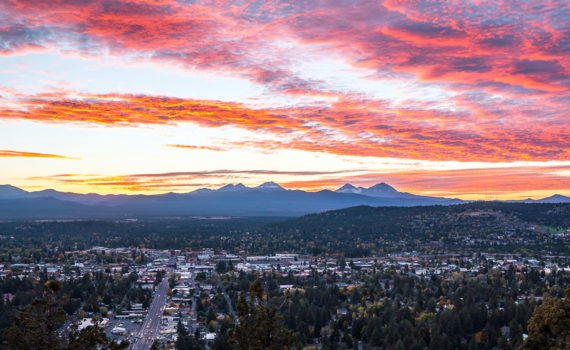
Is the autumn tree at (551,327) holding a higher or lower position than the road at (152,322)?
higher

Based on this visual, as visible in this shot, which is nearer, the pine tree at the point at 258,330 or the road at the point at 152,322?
the pine tree at the point at 258,330

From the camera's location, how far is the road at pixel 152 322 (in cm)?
4834

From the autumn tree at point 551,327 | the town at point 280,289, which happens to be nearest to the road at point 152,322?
the town at point 280,289

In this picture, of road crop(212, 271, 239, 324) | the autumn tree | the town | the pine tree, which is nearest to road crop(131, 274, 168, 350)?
the town

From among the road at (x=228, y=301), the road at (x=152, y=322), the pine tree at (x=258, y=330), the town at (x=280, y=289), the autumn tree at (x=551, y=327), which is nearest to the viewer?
the pine tree at (x=258, y=330)

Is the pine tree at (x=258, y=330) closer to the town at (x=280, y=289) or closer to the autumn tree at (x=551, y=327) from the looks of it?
the autumn tree at (x=551, y=327)

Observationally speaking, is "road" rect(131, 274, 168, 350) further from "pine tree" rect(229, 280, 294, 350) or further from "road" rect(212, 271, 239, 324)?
"pine tree" rect(229, 280, 294, 350)

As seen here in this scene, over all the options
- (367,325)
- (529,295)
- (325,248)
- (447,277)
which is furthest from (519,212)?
(367,325)

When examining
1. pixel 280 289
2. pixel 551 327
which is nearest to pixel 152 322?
pixel 280 289

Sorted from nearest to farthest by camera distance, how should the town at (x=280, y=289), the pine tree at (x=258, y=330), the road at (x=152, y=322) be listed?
the pine tree at (x=258, y=330)
the road at (x=152, y=322)
the town at (x=280, y=289)

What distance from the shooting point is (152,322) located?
57781mm

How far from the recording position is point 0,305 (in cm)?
5809

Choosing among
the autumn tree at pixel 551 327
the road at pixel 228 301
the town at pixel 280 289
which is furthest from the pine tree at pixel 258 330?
the road at pixel 228 301

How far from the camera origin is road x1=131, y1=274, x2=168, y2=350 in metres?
48.3
